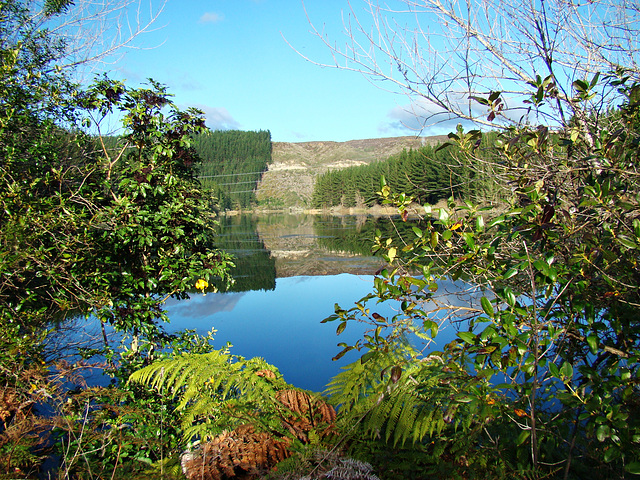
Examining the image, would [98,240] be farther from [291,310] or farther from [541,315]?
[291,310]

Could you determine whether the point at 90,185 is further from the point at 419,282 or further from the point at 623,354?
the point at 623,354

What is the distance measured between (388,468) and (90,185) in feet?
12.9

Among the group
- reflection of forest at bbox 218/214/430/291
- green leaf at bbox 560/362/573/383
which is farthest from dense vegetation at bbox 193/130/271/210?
green leaf at bbox 560/362/573/383

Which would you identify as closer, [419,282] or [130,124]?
[419,282]

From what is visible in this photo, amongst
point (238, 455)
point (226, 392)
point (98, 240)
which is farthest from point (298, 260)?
point (238, 455)

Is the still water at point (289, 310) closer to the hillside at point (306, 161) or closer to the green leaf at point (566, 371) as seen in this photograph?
the green leaf at point (566, 371)

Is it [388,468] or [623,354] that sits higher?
[623,354]

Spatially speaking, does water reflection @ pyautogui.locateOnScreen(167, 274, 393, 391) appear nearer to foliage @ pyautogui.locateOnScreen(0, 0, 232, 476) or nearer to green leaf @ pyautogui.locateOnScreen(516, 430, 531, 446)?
foliage @ pyautogui.locateOnScreen(0, 0, 232, 476)

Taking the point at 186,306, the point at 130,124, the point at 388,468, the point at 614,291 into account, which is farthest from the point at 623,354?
the point at 186,306

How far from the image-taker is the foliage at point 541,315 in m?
1.54

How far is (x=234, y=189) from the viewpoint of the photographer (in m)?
101

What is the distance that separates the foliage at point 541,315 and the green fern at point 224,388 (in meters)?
0.58

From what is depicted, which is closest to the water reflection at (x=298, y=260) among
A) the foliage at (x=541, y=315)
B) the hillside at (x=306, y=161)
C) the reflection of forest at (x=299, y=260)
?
the reflection of forest at (x=299, y=260)

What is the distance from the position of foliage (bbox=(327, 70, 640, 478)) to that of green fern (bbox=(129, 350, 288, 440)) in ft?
1.92
